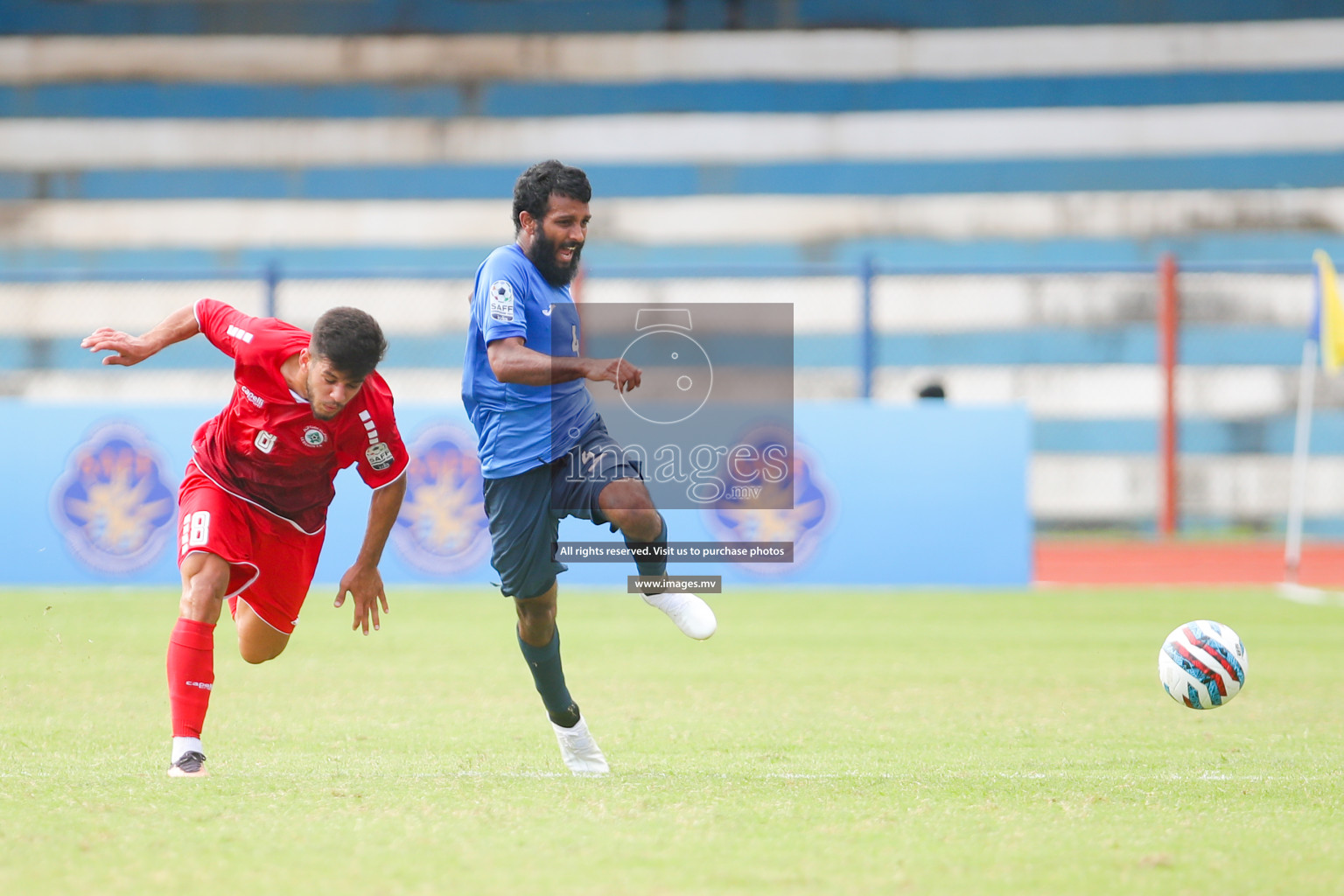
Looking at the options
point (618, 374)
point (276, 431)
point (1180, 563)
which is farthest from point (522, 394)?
point (1180, 563)

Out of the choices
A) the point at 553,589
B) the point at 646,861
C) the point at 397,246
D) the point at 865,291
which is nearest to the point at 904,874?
the point at 646,861

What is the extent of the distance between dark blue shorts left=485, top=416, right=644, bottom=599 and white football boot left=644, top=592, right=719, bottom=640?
374 millimetres

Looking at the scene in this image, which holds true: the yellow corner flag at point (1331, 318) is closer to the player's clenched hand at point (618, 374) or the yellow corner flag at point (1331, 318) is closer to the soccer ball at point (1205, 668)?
the soccer ball at point (1205, 668)

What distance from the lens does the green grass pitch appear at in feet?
11.9

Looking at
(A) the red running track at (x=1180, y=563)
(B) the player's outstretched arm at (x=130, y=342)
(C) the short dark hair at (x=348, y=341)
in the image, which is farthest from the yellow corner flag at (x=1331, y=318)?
(B) the player's outstretched arm at (x=130, y=342)

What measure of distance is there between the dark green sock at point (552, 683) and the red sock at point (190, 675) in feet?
3.55

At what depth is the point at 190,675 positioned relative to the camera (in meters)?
4.96

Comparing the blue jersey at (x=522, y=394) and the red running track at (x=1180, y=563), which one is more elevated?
the blue jersey at (x=522, y=394)

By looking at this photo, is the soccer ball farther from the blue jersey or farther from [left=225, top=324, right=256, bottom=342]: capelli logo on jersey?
[left=225, top=324, right=256, bottom=342]: capelli logo on jersey

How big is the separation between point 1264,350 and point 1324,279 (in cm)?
531

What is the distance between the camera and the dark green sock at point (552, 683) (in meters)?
5.18

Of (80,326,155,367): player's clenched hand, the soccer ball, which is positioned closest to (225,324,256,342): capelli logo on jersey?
(80,326,155,367): player's clenched hand

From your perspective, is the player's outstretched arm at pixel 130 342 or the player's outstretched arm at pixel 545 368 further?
the player's outstretched arm at pixel 130 342

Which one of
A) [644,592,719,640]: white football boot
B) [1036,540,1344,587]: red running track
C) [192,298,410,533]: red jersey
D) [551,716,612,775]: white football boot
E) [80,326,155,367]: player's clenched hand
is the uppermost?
[80,326,155,367]: player's clenched hand
